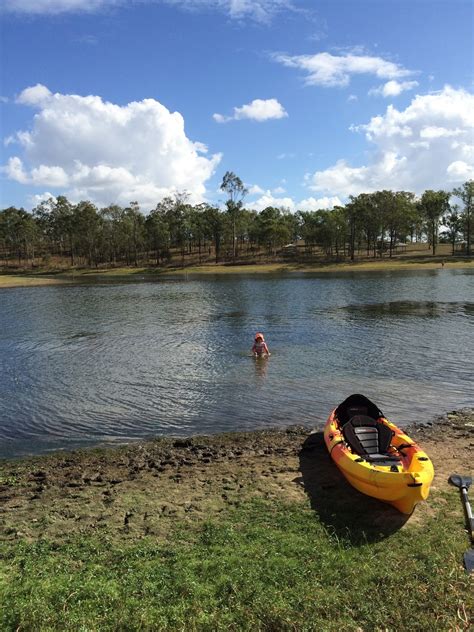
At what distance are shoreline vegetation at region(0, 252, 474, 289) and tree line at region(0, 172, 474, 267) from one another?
772cm

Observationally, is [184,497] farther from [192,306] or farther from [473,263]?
[473,263]

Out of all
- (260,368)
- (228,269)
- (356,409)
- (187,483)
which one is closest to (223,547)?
(187,483)

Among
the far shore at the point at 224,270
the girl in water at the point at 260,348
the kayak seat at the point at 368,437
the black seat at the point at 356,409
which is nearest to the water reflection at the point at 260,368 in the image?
the girl in water at the point at 260,348

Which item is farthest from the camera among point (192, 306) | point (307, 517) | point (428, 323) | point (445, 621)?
point (192, 306)

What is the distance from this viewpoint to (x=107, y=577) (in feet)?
25.1

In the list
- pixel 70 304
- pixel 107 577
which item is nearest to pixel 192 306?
pixel 70 304

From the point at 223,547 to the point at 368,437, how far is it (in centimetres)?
581

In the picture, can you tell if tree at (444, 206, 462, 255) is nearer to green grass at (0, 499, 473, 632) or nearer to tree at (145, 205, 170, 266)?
tree at (145, 205, 170, 266)

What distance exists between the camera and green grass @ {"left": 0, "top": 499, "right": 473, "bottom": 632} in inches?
261

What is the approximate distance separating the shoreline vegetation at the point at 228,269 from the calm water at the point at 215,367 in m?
53.3

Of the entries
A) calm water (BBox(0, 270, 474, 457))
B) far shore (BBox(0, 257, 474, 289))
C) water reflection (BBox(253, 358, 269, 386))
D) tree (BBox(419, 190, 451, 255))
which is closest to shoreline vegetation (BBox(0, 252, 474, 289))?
far shore (BBox(0, 257, 474, 289))

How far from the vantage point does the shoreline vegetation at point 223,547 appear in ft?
22.1

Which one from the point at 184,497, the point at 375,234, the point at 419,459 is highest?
the point at 375,234

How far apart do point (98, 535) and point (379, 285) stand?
2433 inches
